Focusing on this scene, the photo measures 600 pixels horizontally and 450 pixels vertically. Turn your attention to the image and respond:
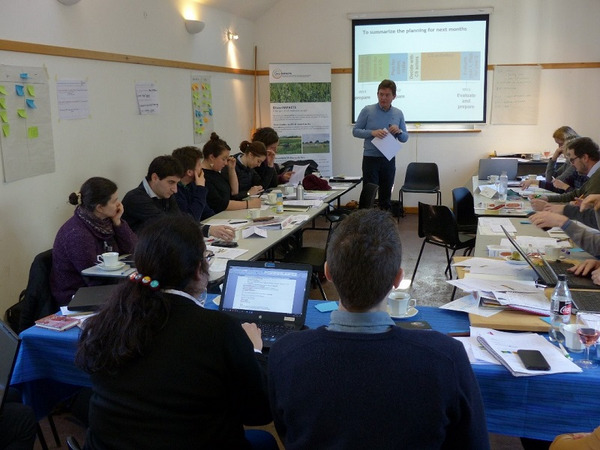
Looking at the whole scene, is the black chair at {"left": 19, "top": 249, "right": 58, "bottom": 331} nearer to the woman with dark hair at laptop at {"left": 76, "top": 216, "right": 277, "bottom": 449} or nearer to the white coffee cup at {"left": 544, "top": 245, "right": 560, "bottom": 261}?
the woman with dark hair at laptop at {"left": 76, "top": 216, "right": 277, "bottom": 449}

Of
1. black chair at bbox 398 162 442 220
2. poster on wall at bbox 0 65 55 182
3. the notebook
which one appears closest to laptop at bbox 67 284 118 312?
poster on wall at bbox 0 65 55 182

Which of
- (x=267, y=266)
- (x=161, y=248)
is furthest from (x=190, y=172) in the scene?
(x=161, y=248)

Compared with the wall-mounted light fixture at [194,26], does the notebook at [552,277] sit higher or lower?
lower

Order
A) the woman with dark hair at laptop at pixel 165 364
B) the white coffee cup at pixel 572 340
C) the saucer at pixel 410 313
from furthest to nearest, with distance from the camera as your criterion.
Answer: the saucer at pixel 410 313, the white coffee cup at pixel 572 340, the woman with dark hair at laptop at pixel 165 364

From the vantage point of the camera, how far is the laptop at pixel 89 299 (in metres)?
2.40

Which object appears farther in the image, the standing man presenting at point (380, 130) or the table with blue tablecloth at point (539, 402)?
the standing man presenting at point (380, 130)

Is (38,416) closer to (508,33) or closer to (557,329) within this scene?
(557,329)

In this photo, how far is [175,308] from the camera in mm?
1545

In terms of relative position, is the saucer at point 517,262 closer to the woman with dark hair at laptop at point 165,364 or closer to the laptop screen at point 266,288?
the laptop screen at point 266,288

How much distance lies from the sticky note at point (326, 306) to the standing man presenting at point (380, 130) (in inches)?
177

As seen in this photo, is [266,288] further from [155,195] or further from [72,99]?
[72,99]

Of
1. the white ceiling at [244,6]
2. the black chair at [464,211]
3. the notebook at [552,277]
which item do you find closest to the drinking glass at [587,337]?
the notebook at [552,277]

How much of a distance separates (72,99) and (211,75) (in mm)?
2657

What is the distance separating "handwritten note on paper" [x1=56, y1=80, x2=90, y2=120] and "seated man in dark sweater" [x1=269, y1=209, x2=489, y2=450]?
337 centimetres
